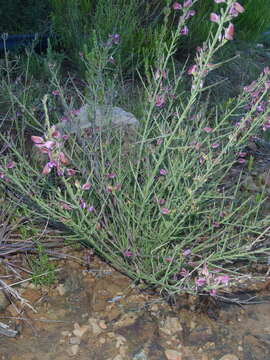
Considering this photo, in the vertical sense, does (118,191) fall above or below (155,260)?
above

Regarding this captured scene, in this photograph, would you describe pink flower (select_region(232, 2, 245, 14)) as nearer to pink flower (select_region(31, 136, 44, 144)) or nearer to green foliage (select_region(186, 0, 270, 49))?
pink flower (select_region(31, 136, 44, 144))

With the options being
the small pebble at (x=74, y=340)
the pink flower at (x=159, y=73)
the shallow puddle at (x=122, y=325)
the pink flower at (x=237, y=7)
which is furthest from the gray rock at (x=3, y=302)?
the pink flower at (x=237, y=7)

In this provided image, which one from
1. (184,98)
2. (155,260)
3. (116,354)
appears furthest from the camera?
(184,98)

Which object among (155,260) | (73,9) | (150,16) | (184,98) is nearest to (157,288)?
(155,260)

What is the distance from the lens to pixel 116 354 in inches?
75.8

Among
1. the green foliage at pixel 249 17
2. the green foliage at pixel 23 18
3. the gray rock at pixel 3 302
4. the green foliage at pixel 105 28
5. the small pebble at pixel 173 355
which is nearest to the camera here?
the small pebble at pixel 173 355

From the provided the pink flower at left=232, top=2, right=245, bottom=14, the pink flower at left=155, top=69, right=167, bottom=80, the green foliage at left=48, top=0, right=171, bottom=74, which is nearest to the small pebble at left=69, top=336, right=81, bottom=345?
the pink flower at left=155, top=69, right=167, bottom=80

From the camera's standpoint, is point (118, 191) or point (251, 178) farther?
point (251, 178)

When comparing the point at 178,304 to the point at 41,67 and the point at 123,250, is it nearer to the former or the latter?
the point at 123,250

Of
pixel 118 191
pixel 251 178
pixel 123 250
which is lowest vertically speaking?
pixel 251 178

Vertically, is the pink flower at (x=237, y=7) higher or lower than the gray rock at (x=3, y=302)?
higher

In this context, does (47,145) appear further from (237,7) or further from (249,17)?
(249,17)

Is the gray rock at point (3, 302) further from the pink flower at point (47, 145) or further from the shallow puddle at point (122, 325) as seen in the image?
the pink flower at point (47, 145)

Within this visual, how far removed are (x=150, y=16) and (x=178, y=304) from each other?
2985 mm
